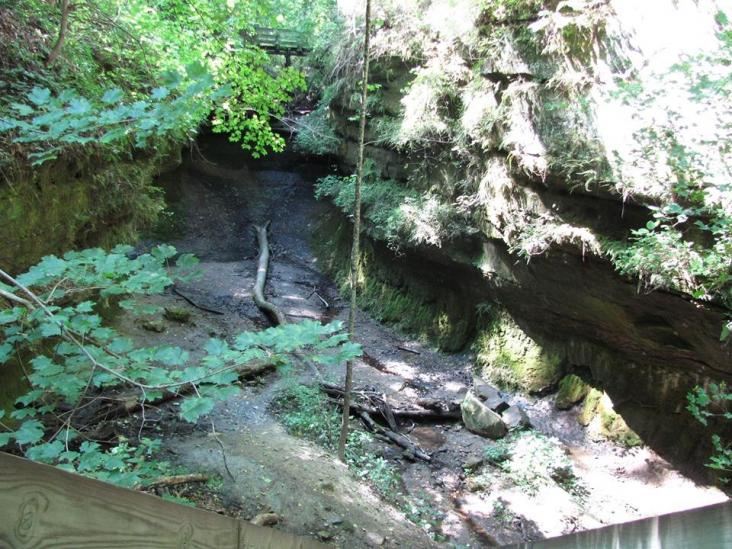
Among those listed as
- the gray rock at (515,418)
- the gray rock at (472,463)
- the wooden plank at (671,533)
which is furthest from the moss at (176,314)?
the wooden plank at (671,533)

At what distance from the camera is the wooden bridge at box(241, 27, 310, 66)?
14938 millimetres

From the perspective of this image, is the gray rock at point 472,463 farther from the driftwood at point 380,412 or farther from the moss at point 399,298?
the moss at point 399,298

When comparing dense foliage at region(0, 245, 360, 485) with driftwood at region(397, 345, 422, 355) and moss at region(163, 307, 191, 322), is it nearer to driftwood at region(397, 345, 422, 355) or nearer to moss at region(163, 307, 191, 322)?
moss at region(163, 307, 191, 322)

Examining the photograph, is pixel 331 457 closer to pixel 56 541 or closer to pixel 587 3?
pixel 56 541

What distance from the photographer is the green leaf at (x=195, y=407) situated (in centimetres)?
217

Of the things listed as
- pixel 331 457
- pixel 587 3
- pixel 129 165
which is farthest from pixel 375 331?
pixel 587 3

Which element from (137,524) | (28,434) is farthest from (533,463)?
(137,524)

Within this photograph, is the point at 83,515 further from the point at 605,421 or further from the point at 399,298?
the point at 399,298

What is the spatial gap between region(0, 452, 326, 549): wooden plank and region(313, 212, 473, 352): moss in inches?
407

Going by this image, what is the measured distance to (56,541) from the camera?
77 centimetres

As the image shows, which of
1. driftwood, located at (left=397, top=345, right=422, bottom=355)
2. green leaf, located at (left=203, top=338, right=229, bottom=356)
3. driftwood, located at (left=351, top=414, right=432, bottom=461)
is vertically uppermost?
green leaf, located at (left=203, top=338, right=229, bottom=356)

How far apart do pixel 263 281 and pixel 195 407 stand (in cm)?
1098

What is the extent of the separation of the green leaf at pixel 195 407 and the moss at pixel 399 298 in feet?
30.0

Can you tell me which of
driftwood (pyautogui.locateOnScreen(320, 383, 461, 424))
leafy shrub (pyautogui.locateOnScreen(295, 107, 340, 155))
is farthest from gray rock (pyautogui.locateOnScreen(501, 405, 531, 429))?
leafy shrub (pyautogui.locateOnScreen(295, 107, 340, 155))
